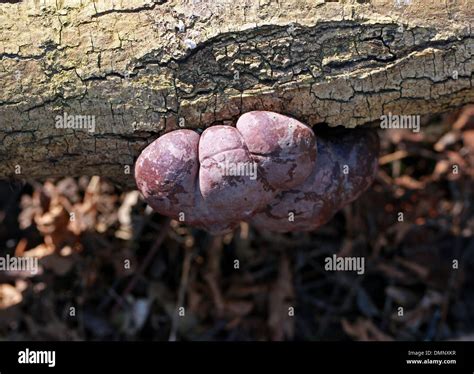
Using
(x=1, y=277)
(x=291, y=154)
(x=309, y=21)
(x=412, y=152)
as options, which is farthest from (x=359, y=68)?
(x=1, y=277)

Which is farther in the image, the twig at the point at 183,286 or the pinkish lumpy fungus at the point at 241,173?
the twig at the point at 183,286

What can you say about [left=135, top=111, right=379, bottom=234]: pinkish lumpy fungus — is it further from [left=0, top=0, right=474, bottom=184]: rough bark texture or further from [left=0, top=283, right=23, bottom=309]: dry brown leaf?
[left=0, top=283, right=23, bottom=309]: dry brown leaf

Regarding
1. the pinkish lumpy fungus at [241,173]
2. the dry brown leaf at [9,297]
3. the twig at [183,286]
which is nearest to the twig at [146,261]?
the twig at [183,286]

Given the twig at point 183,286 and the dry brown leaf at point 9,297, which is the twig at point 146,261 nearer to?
the twig at point 183,286

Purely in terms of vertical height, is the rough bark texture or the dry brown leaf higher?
the rough bark texture

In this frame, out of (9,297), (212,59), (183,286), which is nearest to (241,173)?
(212,59)

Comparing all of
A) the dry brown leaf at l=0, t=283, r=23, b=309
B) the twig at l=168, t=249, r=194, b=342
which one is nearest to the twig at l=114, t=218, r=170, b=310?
the twig at l=168, t=249, r=194, b=342
